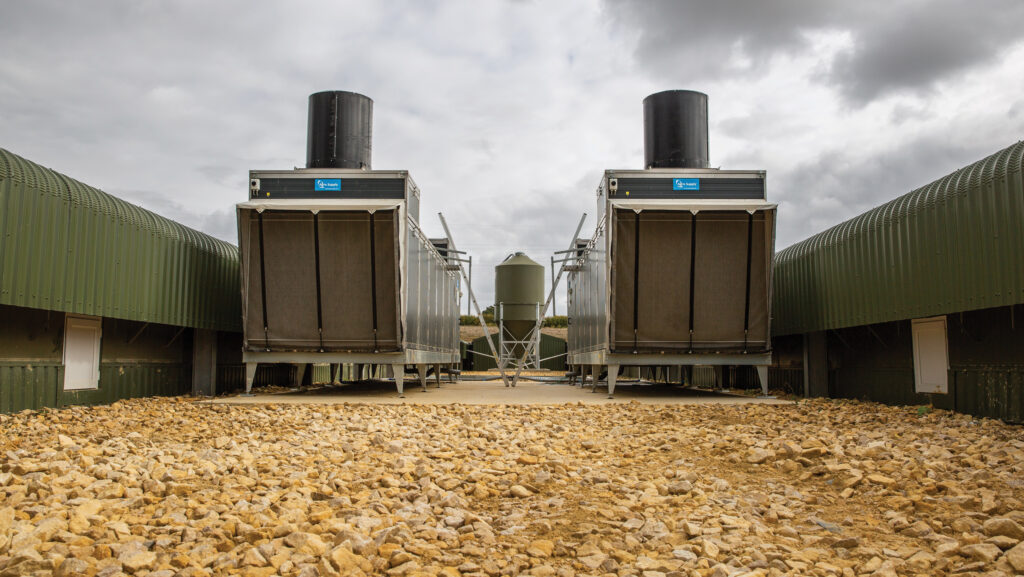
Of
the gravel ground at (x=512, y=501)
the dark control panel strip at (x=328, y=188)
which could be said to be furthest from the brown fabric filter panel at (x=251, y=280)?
the gravel ground at (x=512, y=501)

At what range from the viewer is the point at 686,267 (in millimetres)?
10180

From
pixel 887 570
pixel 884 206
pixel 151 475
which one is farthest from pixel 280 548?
pixel 884 206

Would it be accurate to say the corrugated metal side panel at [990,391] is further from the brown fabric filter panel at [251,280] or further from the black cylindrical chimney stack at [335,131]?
the black cylindrical chimney stack at [335,131]

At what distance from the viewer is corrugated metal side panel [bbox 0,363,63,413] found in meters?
7.69

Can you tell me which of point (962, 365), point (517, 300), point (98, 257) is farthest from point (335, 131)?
point (517, 300)

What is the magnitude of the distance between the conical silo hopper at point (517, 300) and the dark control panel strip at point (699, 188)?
1225cm

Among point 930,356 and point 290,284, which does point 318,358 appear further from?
point 930,356

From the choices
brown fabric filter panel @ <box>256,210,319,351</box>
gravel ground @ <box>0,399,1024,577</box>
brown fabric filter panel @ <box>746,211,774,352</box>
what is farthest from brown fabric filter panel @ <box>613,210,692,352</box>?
brown fabric filter panel @ <box>256,210,319,351</box>

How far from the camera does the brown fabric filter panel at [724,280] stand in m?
10.0

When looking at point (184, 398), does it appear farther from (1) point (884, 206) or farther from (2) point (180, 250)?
(1) point (884, 206)

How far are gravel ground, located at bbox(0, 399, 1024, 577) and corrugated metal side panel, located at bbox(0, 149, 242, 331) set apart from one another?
215 cm

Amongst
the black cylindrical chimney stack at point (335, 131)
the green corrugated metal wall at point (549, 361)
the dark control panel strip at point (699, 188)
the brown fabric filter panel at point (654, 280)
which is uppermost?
the black cylindrical chimney stack at point (335, 131)

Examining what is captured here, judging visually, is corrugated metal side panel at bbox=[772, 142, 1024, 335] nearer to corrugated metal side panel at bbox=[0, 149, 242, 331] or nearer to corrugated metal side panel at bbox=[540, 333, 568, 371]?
corrugated metal side panel at bbox=[0, 149, 242, 331]

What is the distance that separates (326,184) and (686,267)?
566 centimetres
